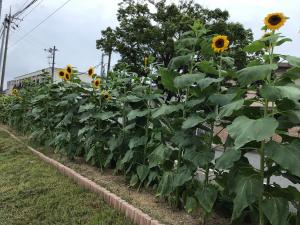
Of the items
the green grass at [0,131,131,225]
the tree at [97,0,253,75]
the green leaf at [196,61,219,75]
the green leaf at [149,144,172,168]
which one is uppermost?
the tree at [97,0,253,75]

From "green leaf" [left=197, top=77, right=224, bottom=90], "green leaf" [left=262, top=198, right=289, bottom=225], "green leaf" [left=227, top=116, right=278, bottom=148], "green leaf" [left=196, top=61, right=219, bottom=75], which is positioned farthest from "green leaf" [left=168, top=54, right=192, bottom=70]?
"green leaf" [left=262, top=198, right=289, bottom=225]

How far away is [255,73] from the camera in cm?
277

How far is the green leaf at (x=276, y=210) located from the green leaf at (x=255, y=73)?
32.6 inches

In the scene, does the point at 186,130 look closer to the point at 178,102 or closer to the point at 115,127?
the point at 178,102

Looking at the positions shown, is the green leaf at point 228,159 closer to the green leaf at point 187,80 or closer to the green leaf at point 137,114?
the green leaf at point 187,80

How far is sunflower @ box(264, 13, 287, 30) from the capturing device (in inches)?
115

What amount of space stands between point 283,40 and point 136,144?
226 centimetres

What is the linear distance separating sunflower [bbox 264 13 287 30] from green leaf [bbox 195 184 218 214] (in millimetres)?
1383

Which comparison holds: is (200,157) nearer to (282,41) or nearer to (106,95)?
(282,41)

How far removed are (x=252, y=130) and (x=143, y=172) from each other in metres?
2.26

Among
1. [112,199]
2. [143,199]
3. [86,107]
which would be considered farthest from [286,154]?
[86,107]

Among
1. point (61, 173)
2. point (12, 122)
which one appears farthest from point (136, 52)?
point (61, 173)

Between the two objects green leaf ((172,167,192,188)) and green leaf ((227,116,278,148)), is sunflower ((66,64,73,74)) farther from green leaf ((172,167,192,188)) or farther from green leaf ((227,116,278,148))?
green leaf ((227,116,278,148))

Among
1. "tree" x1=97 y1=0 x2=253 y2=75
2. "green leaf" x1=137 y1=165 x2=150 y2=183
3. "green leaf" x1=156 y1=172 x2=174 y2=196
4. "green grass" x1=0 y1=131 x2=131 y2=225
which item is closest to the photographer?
"green leaf" x1=156 y1=172 x2=174 y2=196
